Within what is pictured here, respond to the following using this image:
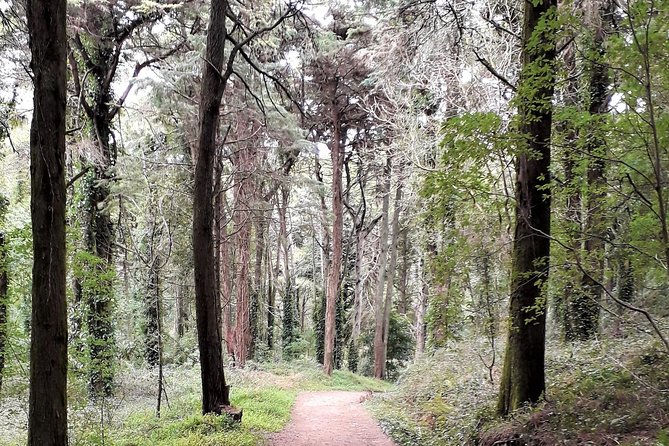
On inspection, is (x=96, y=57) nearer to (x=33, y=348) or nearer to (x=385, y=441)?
(x=33, y=348)

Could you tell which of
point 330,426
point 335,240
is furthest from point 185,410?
point 335,240

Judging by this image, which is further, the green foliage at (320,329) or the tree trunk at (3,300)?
the green foliage at (320,329)

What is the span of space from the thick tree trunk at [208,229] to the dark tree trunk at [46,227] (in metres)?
3.57

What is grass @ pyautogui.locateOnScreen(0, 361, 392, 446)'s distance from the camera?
20.0 feet

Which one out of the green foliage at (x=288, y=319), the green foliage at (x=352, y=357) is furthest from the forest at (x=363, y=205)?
the green foliage at (x=288, y=319)

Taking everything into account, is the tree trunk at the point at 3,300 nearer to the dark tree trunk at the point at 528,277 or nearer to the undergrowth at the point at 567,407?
the undergrowth at the point at 567,407

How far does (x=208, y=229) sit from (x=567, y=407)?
225 inches

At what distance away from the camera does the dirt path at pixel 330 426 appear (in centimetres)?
741

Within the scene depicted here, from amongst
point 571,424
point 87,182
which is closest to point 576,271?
point 571,424

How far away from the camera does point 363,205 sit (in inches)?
816

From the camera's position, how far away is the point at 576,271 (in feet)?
13.5

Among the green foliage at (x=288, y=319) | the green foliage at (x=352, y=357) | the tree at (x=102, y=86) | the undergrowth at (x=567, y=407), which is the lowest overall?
the green foliage at (x=352, y=357)

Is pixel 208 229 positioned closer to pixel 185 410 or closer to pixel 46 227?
pixel 46 227

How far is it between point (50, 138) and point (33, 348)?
1733 mm
